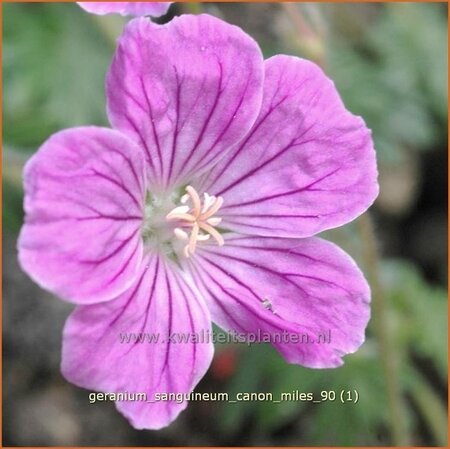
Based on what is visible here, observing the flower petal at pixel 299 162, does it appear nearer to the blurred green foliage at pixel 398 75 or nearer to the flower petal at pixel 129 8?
the flower petal at pixel 129 8

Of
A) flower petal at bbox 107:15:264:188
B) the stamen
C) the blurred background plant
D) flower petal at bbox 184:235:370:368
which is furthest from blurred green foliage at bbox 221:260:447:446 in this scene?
flower petal at bbox 107:15:264:188

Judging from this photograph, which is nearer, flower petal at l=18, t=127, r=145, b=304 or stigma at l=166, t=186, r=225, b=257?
flower petal at l=18, t=127, r=145, b=304

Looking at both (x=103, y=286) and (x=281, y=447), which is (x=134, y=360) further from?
(x=281, y=447)

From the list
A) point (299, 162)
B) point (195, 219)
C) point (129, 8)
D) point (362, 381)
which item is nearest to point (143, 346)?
point (195, 219)

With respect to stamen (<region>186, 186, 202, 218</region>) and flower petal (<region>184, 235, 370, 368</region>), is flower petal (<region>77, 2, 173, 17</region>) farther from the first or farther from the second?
flower petal (<region>184, 235, 370, 368</region>)

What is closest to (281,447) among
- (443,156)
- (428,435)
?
(428,435)

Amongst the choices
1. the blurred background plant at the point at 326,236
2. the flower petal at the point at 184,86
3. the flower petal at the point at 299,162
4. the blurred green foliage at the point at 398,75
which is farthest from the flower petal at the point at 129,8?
the blurred green foliage at the point at 398,75
